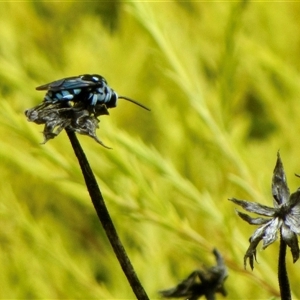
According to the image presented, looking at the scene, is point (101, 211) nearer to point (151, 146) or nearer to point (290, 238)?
point (290, 238)

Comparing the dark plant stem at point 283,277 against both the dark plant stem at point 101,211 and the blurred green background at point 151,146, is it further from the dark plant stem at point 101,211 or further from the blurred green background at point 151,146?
the blurred green background at point 151,146

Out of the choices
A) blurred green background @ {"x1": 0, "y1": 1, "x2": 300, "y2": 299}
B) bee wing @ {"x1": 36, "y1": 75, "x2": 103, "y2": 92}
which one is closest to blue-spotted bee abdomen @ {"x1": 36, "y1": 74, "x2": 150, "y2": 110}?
bee wing @ {"x1": 36, "y1": 75, "x2": 103, "y2": 92}

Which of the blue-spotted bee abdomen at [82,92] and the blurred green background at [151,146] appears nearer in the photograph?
the blue-spotted bee abdomen at [82,92]

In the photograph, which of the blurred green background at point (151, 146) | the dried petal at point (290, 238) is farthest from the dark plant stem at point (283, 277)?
the blurred green background at point (151, 146)

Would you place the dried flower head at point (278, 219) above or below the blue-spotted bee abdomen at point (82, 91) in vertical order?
below

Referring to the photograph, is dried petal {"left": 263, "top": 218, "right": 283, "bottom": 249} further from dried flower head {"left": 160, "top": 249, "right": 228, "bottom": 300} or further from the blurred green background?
the blurred green background

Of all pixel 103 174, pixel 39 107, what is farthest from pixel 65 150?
pixel 39 107
